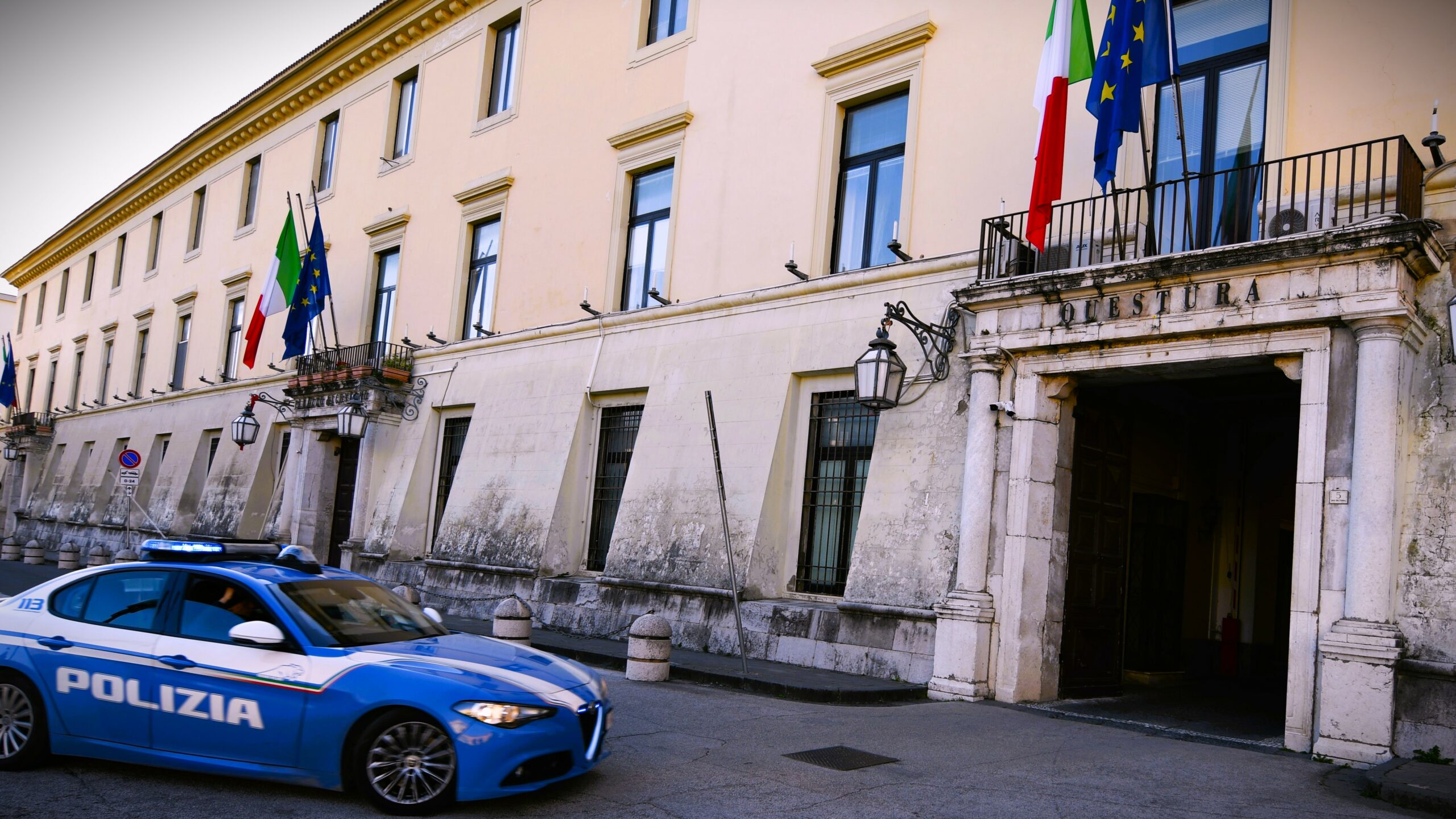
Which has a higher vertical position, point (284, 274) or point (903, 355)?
point (284, 274)

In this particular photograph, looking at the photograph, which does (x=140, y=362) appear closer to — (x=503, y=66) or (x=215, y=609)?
(x=503, y=66)

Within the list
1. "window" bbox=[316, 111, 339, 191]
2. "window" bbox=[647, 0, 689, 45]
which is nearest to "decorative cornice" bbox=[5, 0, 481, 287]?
"window" bbox=[316, 111, 339, 191]

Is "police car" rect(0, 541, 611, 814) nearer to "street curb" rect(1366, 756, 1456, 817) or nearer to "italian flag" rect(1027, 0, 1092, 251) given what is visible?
"street curb" rect(1366, 756, 1456, 817)

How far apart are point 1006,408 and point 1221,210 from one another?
2828 mm

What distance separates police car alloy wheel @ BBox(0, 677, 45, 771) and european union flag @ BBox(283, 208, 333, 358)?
52.1 ft

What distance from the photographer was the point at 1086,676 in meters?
12.0

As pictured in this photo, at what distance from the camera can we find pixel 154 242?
35000 mm

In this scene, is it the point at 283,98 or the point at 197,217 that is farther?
the point at 197,217

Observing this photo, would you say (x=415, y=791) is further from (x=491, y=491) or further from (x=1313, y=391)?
(x=491, y=491)

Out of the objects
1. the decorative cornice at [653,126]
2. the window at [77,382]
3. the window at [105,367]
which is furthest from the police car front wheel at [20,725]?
the window at [77,382]

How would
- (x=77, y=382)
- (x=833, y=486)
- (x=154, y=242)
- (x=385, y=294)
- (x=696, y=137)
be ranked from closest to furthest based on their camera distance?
(x=833, y=486)
(x=696, y=137)
(x=385, y=294)
(x=154, y=242)
(x=77, y=382)

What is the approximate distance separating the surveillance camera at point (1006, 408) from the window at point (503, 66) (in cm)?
1256

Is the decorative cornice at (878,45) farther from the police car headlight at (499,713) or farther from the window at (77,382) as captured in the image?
the window at (77,382)

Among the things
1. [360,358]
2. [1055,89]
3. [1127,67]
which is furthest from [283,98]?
[1127,67]
